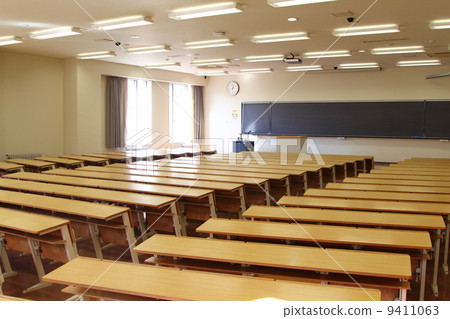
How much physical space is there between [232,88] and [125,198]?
1130 centimetres

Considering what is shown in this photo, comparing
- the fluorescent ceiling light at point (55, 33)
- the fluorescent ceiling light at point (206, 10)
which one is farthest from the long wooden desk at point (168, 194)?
the fluorescent ceiling light at point (55, 33)

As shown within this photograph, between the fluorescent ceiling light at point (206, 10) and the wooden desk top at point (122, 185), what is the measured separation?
8.61 feet

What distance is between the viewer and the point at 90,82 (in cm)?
1102

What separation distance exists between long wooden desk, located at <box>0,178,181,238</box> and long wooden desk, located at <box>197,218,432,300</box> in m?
0.97

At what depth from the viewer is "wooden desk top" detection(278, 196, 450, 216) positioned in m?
3.60

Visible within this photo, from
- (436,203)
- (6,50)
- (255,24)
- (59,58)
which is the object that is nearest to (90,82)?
(59,58)

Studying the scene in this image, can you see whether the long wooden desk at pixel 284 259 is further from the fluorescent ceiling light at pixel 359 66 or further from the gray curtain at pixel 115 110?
the fluorescent ceiling light at pixel 359 66

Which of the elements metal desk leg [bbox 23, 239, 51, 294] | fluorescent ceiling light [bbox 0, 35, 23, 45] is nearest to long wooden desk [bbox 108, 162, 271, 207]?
metal desk leg [bbox 23, 239, 51, 294]

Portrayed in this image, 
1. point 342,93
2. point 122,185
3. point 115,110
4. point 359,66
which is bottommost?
point 122,185

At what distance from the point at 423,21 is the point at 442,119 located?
636cm

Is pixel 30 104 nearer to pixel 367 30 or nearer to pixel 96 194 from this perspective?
pixel 96 194

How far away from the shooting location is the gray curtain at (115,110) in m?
11.7

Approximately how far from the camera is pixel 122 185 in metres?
4.82

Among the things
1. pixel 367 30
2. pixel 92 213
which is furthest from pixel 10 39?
pixel 367 30
